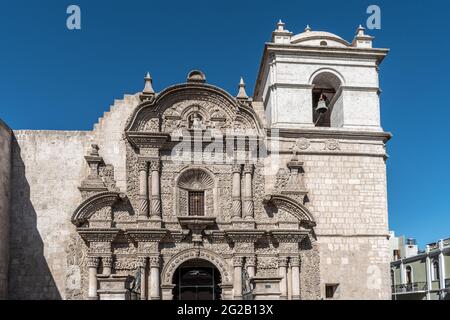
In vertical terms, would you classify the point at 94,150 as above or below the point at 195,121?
below

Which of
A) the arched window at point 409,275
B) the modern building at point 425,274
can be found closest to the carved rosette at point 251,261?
the modern building at point 425,274

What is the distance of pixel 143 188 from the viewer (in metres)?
15.8

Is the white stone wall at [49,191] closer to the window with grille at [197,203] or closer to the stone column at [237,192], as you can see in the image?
the window with grille at [197,203]

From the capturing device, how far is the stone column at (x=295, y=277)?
15.6m

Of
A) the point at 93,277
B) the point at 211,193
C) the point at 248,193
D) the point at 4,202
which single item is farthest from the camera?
the point at 211,193

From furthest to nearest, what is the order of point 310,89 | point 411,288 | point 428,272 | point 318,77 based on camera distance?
point 411,288
point 428,272
point 318,77
point 310,89

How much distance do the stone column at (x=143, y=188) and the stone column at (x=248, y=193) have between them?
9.52 feet

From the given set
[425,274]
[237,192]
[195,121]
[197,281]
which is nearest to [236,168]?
[237,192]

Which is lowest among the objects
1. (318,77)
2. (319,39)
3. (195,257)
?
(195,257)

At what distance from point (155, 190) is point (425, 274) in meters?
19.5

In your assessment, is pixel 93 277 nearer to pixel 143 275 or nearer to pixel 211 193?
pixel 143 275

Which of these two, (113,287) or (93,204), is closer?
(113,287)
